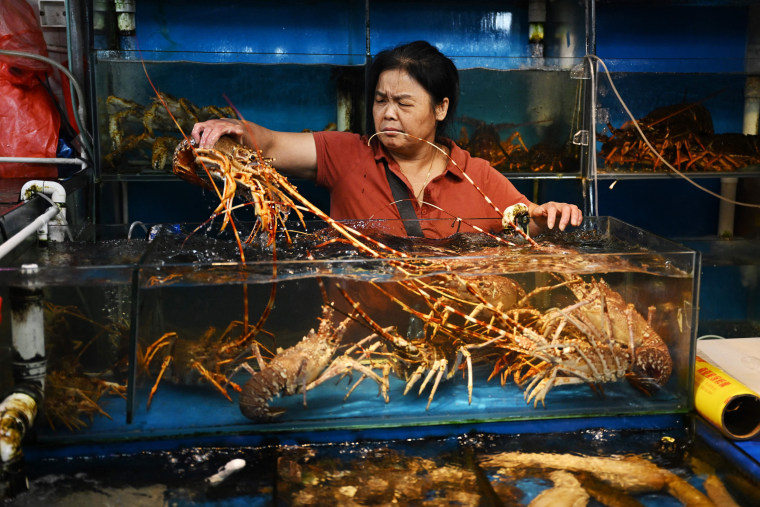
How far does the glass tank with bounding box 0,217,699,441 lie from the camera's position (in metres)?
1.52

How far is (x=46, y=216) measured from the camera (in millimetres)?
1834

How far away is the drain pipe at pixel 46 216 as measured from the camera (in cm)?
161

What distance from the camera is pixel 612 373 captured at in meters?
1.71

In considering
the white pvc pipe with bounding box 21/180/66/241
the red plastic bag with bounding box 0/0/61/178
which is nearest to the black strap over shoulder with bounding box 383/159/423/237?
the white pvc pipe with bounding box 21/180/66/241

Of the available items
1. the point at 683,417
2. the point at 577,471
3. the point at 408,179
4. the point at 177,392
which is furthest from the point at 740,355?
the point at 177,392

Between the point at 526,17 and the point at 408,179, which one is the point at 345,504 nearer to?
the point at 408,179

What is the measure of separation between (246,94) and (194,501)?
7.89 ft

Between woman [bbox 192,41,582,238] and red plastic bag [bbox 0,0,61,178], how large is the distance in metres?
1.10

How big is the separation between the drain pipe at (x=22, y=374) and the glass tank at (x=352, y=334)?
0.02m

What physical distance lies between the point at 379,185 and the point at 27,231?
1.36 meters

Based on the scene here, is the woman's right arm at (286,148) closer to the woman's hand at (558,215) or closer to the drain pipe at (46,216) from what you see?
the drain pipe at (46,216)

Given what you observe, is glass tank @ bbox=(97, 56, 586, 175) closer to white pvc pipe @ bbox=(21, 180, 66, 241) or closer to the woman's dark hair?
the woman's dark hair

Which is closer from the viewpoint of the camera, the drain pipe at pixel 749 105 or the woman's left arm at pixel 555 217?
the woman's left arm at pixel 555 217

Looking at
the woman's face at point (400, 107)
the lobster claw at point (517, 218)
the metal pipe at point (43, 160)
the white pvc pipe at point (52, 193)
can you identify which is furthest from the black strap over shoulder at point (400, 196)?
the metal pipe at point (43, 160)
